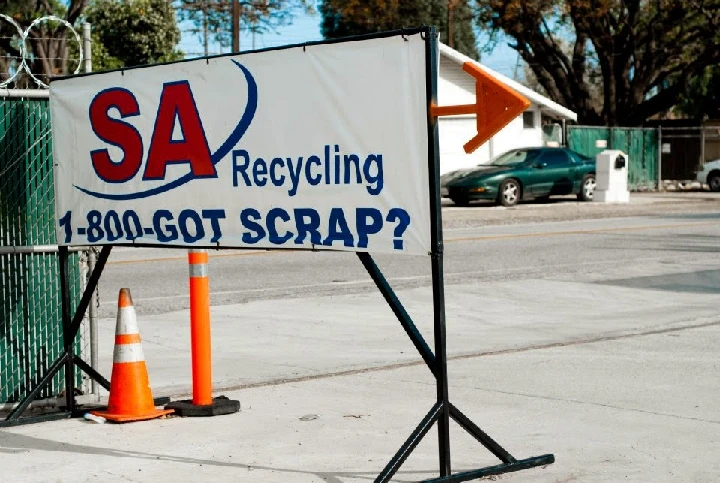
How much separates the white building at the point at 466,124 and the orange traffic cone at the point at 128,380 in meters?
28.8

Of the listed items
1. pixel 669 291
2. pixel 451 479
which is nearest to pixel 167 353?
pixel 451 479

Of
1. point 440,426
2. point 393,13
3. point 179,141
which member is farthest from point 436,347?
point 393,13

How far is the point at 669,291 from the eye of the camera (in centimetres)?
1354

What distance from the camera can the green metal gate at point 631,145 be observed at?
40250 mm

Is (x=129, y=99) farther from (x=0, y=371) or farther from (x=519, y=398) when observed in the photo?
(x=519, y=398)

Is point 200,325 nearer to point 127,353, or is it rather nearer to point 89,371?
point 127,353

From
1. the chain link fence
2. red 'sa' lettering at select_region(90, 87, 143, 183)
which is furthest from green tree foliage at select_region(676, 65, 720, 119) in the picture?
red 'sa' lettering at select_region(90, 87, 143, 183)

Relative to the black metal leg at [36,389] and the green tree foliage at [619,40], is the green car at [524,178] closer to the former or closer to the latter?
the green tree foliage at [619,40]

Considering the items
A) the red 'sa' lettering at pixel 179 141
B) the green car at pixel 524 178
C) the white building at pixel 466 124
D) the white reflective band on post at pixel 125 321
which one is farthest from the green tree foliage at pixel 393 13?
the red 'sa' lettering at pixel 179 141

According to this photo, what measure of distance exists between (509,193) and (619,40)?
16.7 m

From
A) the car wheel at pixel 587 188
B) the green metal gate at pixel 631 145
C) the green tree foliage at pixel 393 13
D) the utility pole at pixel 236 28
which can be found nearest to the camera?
the car wheel at pixel 587 188

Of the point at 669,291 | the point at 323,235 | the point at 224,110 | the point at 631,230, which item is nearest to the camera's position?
the point at 323,235

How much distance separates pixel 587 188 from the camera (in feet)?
109

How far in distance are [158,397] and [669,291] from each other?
729cm
